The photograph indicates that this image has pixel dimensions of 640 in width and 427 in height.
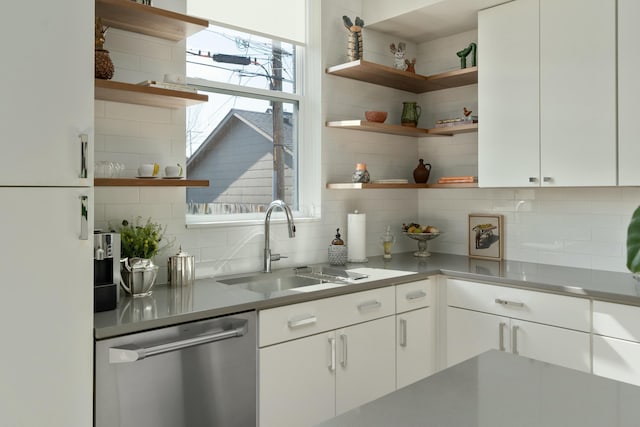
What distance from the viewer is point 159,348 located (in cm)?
186

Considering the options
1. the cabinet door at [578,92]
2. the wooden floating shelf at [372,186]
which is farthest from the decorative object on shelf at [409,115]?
the cabinet door at [578,92]

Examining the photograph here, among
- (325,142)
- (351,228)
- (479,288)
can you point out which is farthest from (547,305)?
(325,142)

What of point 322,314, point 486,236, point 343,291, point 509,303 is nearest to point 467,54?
point 486,236

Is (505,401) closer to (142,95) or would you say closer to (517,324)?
(517,324)

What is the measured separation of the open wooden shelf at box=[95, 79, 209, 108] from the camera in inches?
84.3

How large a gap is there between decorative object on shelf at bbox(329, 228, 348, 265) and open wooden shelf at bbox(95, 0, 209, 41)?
150cm

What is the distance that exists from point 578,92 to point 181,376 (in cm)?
241

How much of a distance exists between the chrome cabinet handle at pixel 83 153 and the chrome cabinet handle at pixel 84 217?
0.27 feet

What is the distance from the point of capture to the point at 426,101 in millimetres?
3887

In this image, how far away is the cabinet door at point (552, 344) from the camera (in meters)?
2.45

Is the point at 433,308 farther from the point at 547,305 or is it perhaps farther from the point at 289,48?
the point at 289,48

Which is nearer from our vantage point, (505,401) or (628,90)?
(505,401)

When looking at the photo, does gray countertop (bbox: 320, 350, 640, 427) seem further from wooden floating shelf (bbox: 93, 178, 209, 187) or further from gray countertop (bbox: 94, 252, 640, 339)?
wooden floating shelf (bbox: 93, 178, 209, 187)

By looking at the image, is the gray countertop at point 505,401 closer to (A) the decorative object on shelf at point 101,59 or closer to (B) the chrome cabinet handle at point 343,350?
(B) the chrome cabinet handle at point 343,350
